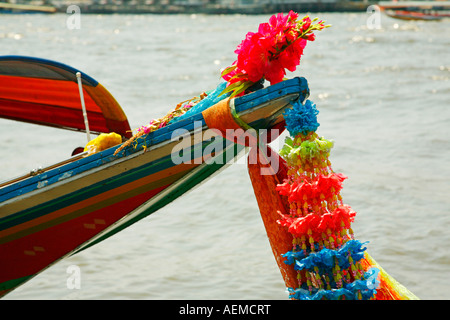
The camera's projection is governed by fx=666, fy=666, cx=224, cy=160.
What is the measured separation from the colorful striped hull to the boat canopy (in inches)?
31.7

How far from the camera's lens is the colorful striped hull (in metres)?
3.11

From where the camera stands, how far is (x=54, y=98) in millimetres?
4434

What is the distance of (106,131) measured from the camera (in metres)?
4.45

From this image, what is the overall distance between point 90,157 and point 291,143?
3.46ft

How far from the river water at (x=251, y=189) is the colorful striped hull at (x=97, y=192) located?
1.09 metres

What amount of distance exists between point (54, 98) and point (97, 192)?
4.30 ft

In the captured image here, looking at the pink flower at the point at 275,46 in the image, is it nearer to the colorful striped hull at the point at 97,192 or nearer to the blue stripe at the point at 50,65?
the colorful striped hull at the point at 97,192

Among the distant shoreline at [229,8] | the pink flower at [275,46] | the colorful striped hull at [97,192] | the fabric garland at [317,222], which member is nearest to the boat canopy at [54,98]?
the colorful striped hull at [97,192]

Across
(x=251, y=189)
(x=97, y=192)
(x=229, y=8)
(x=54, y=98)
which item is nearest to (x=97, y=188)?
(x=97, y=192)

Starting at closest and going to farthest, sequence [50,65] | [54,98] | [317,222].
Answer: [317,222] < [50,65] < [54,98]

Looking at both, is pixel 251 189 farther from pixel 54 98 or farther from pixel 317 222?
pixel 317 222

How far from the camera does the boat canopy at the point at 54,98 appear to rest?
163 inches

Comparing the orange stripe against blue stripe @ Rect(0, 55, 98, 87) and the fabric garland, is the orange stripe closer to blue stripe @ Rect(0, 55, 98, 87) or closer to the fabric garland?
the fabric garland

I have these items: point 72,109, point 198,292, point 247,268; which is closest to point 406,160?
point 247,268
